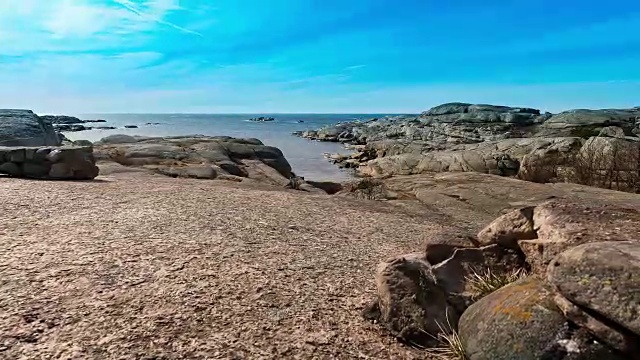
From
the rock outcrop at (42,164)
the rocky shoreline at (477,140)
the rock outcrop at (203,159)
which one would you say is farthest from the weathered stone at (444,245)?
the rocky shoreline at (477,140)

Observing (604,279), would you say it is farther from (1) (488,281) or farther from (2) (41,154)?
(2) (41,154)

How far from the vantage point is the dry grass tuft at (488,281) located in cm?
477

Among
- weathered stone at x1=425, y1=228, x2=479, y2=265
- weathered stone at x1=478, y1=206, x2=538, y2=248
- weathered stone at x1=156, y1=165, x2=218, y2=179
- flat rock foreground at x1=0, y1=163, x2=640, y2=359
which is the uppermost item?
weathered stone at x1=478, y1=206, x2=538, y2=248

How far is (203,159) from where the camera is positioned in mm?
24953

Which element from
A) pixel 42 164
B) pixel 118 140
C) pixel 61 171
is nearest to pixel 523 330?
pixel 61 171

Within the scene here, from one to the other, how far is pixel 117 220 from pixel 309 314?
18.2 feet

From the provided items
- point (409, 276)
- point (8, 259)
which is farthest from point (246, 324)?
point (8, 259)

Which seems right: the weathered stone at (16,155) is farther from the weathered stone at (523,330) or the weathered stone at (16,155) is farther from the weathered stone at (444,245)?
the weathered stone at (523,330)

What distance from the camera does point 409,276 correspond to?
5227 millimetres

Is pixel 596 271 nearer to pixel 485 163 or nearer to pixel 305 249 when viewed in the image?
pixel 305 249

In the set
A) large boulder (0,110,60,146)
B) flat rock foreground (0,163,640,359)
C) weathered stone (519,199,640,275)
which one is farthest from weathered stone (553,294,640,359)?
large boulder (0,110,60,146)

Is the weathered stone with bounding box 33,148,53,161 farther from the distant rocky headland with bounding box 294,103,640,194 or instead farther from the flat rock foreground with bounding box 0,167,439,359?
Answer: the distant rocky headland with bounding box 294,103,640,194

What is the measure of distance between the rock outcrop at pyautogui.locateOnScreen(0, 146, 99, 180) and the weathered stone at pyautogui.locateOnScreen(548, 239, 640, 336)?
15.6m

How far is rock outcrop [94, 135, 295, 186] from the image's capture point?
21.4 metres
